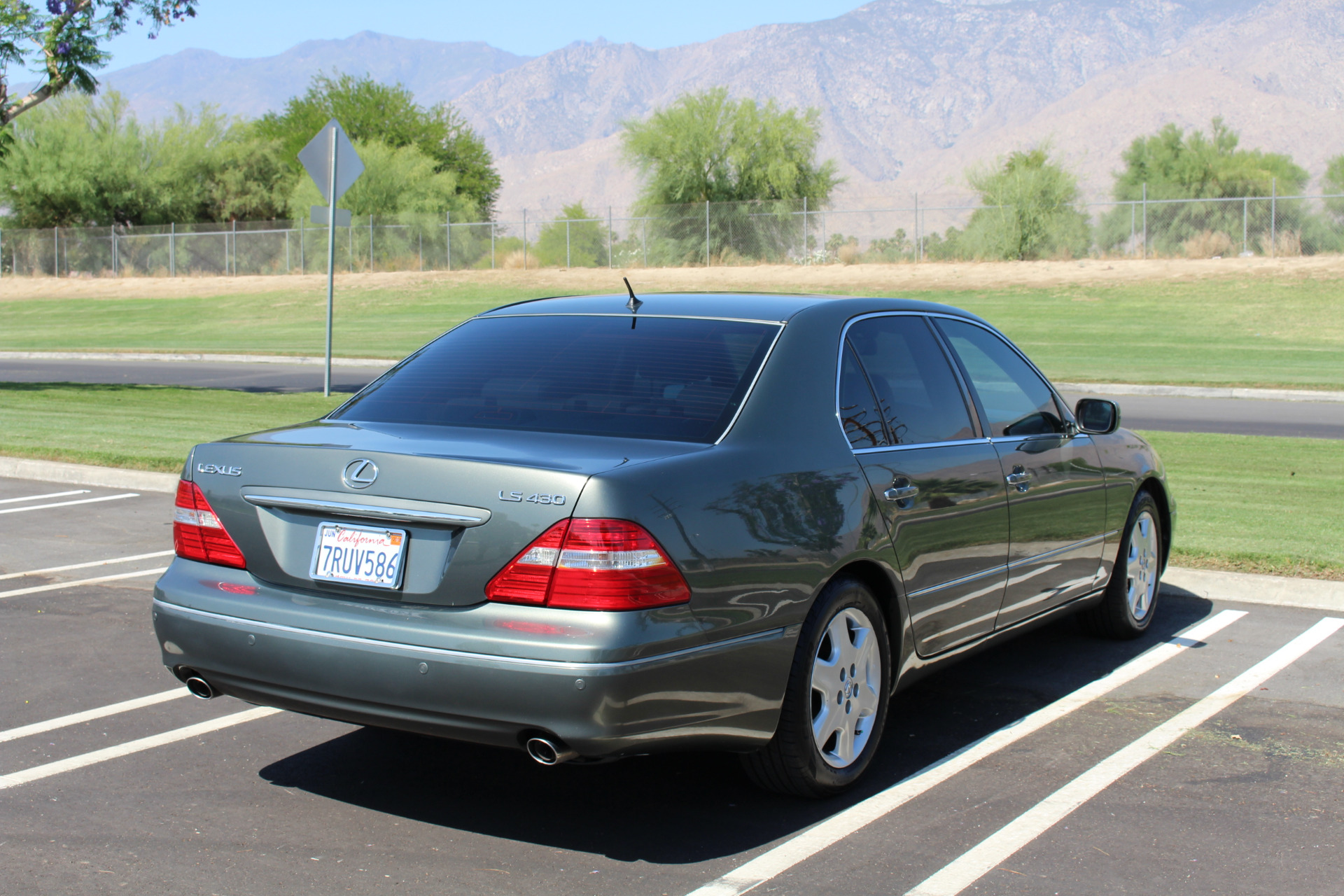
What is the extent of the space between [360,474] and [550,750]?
3.23 feet

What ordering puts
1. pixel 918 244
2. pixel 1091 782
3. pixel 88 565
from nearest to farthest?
pixel 1091 782, pixel 88 565, pixel 918 244

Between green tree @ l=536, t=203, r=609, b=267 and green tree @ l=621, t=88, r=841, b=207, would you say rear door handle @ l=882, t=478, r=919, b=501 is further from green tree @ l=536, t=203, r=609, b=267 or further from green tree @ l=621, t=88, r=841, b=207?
green tree @ l=621, t=88, r=841, b=207

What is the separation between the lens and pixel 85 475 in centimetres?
1159

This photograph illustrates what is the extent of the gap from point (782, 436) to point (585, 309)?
3.84 ft

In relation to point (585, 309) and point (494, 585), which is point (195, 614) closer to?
point (494, 585)

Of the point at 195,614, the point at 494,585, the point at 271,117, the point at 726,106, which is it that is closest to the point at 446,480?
the point at 494,585

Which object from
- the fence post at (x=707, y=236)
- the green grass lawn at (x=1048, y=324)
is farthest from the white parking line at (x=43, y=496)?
the fence post at (x=707, y=236)

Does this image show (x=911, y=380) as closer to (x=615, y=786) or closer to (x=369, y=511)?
(x=615, y=786)

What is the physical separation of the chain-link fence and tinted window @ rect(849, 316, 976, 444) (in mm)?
38078

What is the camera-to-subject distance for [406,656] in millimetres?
3850

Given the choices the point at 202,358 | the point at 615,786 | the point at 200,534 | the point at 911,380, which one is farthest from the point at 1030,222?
the point at 200,534

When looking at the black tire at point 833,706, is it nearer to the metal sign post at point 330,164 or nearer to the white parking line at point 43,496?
the white parking line at point 43,496

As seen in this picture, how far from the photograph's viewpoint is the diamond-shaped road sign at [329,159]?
47.7ft

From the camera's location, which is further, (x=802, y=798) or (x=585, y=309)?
(x=585, y=309)
